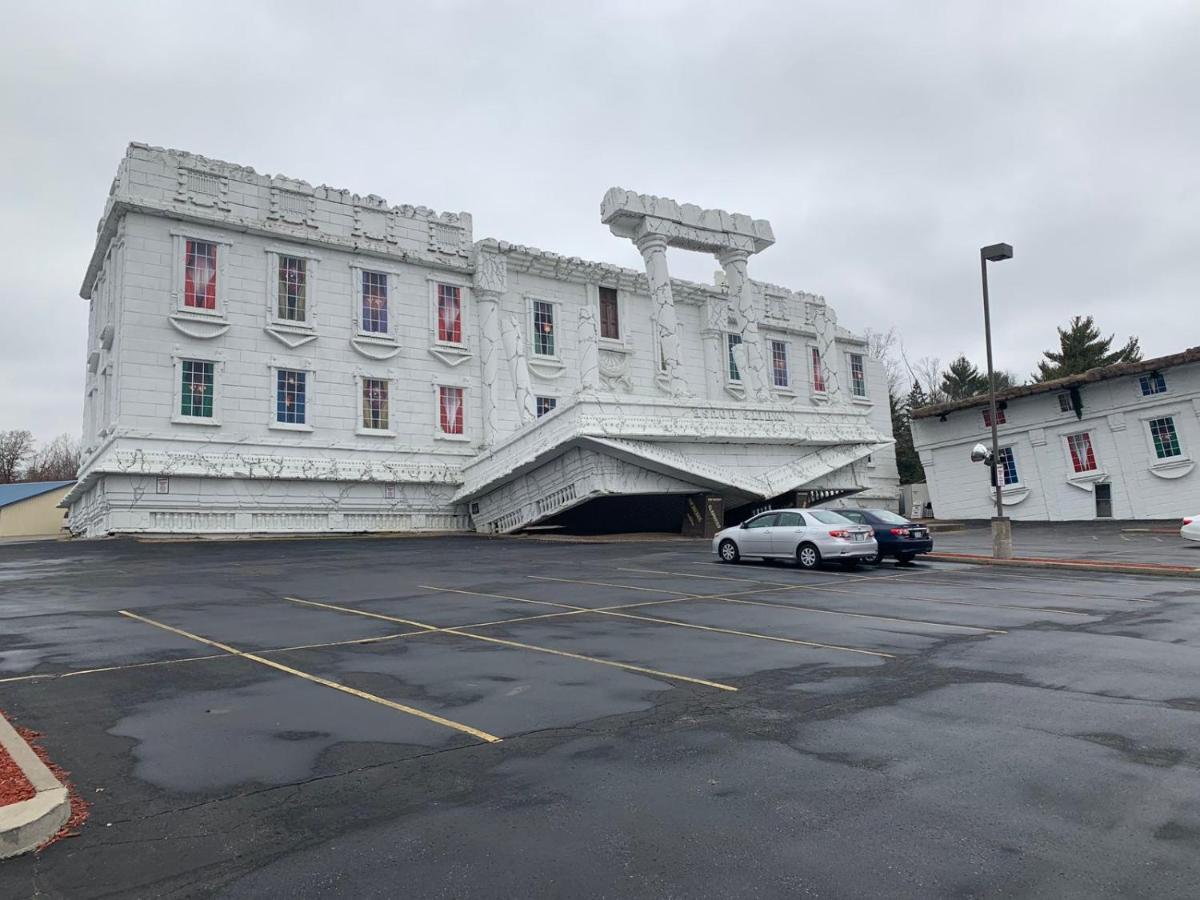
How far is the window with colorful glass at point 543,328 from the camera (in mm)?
38438

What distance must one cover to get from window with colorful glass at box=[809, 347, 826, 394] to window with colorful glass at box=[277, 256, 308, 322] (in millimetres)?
31706

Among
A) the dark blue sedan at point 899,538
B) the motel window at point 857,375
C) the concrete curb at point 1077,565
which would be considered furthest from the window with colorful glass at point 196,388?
the motel window at point 857,375

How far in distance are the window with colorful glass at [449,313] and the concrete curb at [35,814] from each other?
32.0 m

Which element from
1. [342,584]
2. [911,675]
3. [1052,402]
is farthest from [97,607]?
[1052,402]

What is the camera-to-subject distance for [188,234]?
29797 millimetres

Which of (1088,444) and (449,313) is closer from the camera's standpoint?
(449,313)

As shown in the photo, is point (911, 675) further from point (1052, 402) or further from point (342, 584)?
point (1052, 402)

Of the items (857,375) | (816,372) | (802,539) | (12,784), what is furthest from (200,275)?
(857,375)

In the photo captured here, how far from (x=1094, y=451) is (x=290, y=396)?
35924 millimetres

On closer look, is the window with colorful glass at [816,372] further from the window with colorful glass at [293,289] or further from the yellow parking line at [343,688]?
the yellow parking line at [343,688]

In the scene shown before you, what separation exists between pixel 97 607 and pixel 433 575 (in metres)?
6.57

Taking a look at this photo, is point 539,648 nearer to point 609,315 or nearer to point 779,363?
point 609,315

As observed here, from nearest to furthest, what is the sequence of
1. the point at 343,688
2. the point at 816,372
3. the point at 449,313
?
the point at 343,688, the point at 449,313, the point at 816,372

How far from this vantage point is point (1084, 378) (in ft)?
116
